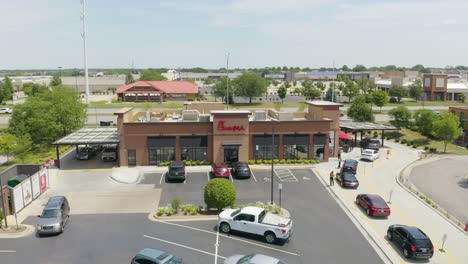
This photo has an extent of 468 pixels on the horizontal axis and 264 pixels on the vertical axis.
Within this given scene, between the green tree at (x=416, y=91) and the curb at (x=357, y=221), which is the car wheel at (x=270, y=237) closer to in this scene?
the curb at (x=357, y=221)

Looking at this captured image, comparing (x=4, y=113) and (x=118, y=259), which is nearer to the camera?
(x=118, y=259)

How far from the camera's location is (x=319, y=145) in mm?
42250

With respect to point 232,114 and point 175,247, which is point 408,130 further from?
point 175,247

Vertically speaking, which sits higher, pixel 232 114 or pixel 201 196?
pixel 232 114

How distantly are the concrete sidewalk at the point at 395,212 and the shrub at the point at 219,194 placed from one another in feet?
29.1

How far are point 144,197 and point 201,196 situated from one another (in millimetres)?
4484

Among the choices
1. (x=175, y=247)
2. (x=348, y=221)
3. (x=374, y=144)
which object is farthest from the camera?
(x=374, y=144)

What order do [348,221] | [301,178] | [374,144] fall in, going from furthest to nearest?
[374,144] → [301,178] → [348,221]

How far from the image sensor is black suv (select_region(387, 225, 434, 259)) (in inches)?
766

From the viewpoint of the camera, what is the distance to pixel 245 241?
2170 cm

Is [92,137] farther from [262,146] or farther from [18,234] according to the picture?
[18,234]

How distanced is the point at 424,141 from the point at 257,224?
46267mm

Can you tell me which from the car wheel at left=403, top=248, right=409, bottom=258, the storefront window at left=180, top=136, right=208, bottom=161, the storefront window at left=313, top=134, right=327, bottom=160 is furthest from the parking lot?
the storefront window at left=313, top=134, right=327, bottom=160

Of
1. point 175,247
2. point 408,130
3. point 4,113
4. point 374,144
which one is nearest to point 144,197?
point 175,247
